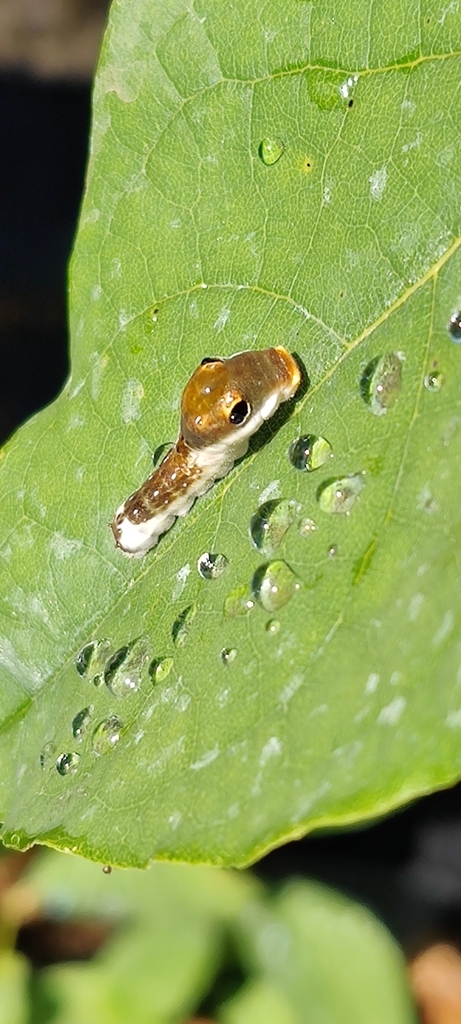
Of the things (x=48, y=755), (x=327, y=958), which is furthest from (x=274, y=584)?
(x=327, y=958)

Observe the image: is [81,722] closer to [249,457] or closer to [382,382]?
[249,457]

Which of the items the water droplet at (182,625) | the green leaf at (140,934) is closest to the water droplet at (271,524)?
the water droplet at (182,625)

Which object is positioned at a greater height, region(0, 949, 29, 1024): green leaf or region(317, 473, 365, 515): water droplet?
region(317, 473, 365, 515): water droplet

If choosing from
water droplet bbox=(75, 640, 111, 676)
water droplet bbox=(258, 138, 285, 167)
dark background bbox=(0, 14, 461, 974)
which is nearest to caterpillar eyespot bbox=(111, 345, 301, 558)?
water droplet bbox=(75, 640, 111, 676)

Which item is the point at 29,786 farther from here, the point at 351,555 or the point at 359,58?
the point at 359,58

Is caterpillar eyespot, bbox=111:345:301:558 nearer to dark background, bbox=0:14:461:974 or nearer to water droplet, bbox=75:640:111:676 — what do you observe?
water droplet, bbox=75:640:111:676
